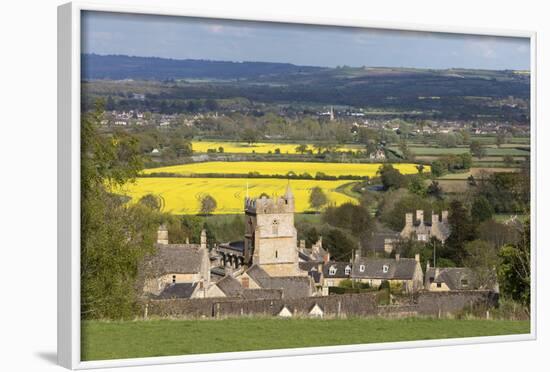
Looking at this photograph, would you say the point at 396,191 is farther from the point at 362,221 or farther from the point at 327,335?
the point at 327,335

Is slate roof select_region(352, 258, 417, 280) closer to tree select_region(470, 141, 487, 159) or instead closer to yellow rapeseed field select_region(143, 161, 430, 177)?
yellow rapeseed field select_region(143, 161, 430, 177)

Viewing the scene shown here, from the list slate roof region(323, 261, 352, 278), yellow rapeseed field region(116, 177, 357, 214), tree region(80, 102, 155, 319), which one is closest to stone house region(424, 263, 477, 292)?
slate roof region(323, 261, 352, 278)

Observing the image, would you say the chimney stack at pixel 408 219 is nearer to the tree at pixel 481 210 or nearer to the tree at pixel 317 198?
the tree at pixel 481 210

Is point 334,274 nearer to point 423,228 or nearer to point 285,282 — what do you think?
point 285,282

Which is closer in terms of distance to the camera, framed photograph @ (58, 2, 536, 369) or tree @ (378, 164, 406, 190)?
framed photograph @ (58, 2, 536, 369)

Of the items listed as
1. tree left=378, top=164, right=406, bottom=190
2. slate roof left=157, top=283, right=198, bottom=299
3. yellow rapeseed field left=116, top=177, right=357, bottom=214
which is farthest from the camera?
tree left=378, top=164, right=406, bottom=190

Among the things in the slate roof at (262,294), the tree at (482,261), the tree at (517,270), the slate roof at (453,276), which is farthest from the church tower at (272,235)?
the tree at (517,270)

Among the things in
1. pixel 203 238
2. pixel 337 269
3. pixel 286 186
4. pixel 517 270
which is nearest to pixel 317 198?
pixel 286 186

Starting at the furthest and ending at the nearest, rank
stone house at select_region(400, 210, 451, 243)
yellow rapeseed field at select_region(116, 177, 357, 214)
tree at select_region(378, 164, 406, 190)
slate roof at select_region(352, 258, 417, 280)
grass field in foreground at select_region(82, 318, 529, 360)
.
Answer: stone house at select_region(400, 210, 451, 243) < tree at select_region(378, 164, 406, 190) < slate roof at select_region(352, 258, 417, 280) < yellow rapeseed field at select_region(116, 177, 357, 214) < grass field in foreground at select_region(82, 318, 529, 360)
